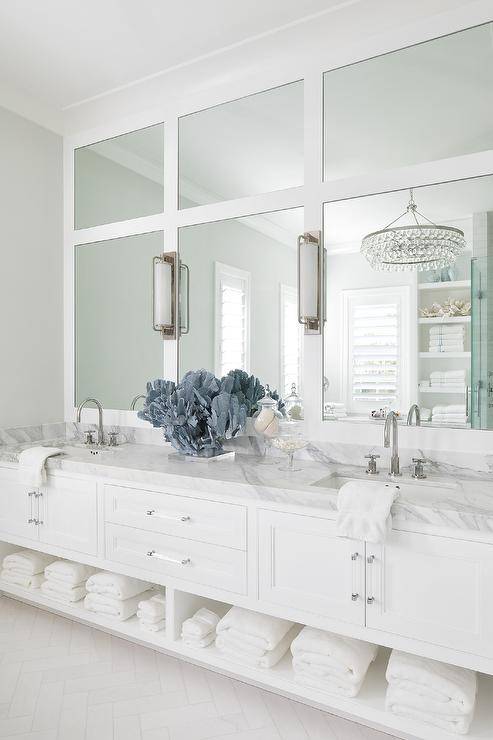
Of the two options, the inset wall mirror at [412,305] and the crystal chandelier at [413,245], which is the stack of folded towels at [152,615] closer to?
the inset wall mirror at [412,305]

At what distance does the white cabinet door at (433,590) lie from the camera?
1600 mm

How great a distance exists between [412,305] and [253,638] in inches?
56.7

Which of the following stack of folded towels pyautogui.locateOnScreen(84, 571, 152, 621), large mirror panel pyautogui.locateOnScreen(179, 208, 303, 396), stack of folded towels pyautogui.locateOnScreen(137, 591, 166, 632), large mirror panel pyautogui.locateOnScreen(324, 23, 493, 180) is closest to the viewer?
large mirror panel pyautogui.locateOnScreen(324, 23, 493, 180)

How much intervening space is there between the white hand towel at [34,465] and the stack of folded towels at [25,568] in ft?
1.53

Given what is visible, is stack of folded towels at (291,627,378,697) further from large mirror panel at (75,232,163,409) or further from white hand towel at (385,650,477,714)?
large mirror panel at (75,232,163,409)

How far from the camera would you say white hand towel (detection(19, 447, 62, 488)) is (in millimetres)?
2561

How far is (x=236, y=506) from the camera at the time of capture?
2.04 m

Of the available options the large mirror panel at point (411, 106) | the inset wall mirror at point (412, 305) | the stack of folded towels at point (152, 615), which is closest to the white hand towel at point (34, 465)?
the stack of folded towels at point (152, 615)

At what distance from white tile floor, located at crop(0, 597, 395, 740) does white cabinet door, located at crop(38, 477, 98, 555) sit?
0.45 meters

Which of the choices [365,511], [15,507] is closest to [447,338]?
[365,511]

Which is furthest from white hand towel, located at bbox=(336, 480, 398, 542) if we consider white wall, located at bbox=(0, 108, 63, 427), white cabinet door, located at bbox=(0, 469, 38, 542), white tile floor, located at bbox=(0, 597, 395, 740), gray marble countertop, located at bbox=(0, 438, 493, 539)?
white wall, located at bbox=(0, 108, 63, 427)

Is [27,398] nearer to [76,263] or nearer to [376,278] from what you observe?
[76,263]

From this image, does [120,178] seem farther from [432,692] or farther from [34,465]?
[432,692]

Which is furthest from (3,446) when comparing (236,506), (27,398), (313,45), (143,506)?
(313,45)
